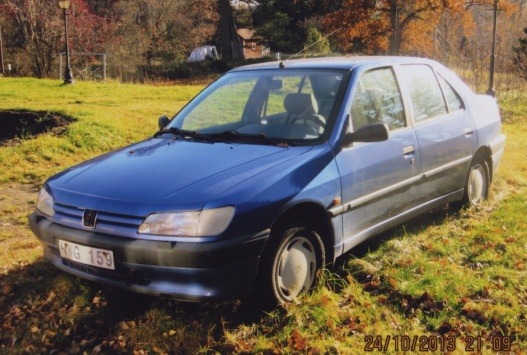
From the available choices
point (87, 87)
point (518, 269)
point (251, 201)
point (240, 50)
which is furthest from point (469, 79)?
point (240, 50)

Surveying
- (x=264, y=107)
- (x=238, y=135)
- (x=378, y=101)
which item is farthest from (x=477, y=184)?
(x=238, y=135)

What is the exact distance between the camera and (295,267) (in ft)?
12.0

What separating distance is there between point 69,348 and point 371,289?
208 cm

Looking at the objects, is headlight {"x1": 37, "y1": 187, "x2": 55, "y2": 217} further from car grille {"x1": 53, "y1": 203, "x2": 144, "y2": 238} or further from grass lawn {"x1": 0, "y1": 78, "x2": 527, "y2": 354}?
grass lawn {"x1": 0, "y1": 78, "x2": 527, "y2": 354}

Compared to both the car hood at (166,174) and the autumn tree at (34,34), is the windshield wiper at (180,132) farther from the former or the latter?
the autumn tree at (34,34)

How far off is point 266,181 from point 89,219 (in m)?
1.09

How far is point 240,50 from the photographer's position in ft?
123

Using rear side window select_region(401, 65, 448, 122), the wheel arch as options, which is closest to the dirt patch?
rear side window select_region(401, 65, 448, 122)

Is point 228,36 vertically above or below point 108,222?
above

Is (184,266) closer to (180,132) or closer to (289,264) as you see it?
(289,264)

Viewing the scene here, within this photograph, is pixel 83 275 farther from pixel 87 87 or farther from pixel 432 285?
pixel 87 87

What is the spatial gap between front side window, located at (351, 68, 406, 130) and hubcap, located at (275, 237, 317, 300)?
1.06 meters

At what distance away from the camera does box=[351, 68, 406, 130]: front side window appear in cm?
435

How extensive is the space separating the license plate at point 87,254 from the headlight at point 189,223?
0.95ft
